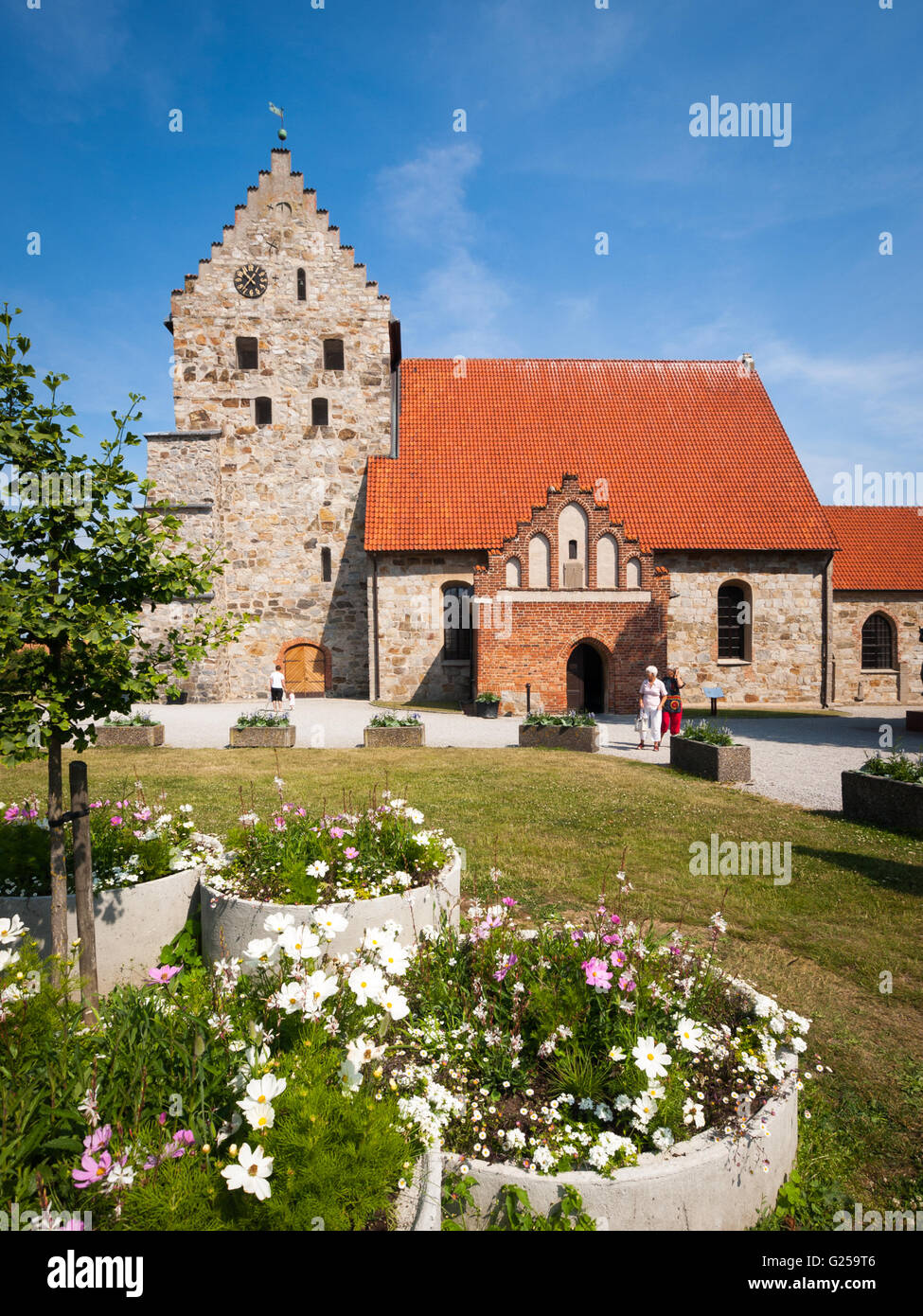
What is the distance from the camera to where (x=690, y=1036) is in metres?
2.73

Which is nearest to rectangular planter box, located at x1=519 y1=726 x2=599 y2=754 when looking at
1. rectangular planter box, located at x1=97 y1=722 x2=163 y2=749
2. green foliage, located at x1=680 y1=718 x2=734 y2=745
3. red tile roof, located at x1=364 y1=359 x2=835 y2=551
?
green foliage, located at x1=680 y1=718 x2=734 y2=745

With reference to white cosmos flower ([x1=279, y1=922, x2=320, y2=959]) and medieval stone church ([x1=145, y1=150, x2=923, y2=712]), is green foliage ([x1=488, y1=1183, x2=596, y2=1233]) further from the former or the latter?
medieval stone church ([x1=145, y1=150, x2=923, y2=712])

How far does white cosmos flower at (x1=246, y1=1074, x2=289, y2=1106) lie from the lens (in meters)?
1.97

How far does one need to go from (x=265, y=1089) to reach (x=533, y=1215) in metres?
1.05

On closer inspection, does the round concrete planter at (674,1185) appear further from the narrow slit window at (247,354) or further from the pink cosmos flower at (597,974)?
the narrow slit window at (247,354)

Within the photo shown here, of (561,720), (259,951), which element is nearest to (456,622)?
(561,720)

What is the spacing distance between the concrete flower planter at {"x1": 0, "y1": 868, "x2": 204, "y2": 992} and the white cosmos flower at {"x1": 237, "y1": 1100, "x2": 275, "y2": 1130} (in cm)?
270

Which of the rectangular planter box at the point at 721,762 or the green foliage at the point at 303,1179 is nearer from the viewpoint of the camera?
the green foliage at the point at 303,1179

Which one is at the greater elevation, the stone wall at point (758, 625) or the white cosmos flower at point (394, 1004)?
the stone wall at point (758, 625)

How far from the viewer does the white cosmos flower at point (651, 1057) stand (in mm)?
2465

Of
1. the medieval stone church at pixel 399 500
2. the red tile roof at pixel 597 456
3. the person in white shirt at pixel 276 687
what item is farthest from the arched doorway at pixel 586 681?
the person in white shirt at pixel 276 687

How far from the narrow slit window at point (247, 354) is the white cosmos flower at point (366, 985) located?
2482cm
